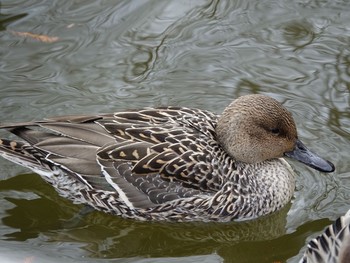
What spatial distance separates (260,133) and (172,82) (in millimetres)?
1672

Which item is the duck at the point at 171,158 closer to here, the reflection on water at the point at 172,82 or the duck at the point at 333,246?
the reflection on water at the point at 172,82

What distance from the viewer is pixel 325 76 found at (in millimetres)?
8914

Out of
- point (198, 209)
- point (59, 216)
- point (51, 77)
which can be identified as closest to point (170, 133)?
point (198, 209)

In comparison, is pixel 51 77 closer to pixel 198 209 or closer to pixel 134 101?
pixel 134 101

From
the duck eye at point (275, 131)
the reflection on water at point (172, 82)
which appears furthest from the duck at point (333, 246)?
the duck eye at point (275, 131)

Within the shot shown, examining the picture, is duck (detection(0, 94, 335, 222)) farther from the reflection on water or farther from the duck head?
the reflection on water

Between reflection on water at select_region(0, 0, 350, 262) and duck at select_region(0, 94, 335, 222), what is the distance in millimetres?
176

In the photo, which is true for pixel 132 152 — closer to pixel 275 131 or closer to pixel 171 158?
pixel 171 158

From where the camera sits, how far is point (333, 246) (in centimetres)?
575

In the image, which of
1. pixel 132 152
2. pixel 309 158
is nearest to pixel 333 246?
pixel 309 158

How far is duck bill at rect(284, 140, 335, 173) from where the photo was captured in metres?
7.36

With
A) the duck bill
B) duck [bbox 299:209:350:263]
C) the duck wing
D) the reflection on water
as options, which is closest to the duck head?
the duck bill

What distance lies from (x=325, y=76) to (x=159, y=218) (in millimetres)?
2556

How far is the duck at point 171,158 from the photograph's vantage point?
23.7 ft
